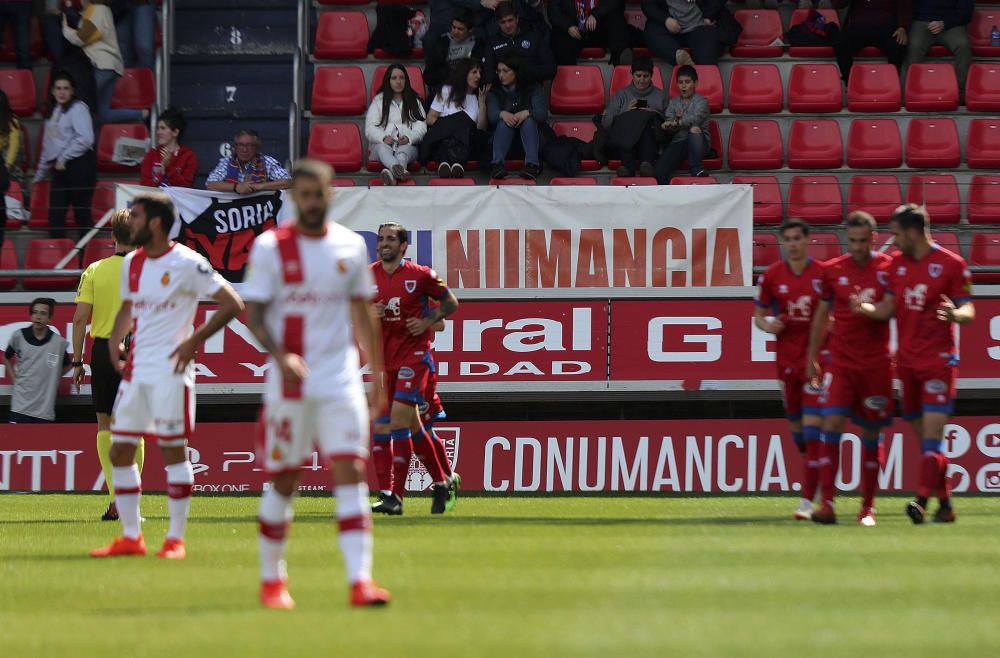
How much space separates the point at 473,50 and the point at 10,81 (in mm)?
6459

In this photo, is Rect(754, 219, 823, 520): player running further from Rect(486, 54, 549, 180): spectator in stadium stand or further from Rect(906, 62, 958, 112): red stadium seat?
Rect(906, 62, 958, 112): red stadium seat

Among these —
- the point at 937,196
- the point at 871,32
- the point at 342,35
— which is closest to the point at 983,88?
the point at 871,32

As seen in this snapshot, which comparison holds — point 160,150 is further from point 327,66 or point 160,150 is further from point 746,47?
point 746,47

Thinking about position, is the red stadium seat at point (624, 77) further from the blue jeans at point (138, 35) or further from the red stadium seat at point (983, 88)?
the blue jeans at point (138, 35)

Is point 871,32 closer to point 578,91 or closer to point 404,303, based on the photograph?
point 578,91

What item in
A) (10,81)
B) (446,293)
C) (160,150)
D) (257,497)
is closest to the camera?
(446,293)

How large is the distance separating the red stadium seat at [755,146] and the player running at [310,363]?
13310mm

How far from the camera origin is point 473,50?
19906 millimetres

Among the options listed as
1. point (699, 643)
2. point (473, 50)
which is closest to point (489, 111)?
point (473, 50)

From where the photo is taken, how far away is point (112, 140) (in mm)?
20422

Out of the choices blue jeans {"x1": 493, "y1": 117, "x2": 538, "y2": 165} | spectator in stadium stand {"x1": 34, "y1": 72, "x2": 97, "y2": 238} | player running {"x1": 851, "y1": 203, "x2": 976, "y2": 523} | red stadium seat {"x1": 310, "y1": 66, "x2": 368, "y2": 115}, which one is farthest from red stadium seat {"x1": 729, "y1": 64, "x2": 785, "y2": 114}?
player running {"x1": 851, "y1": 203, "x2": 976, "y2": 523}

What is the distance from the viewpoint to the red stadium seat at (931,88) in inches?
796

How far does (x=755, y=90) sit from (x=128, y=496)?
41.6 feet

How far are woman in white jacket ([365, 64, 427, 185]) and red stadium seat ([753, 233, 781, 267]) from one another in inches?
171
